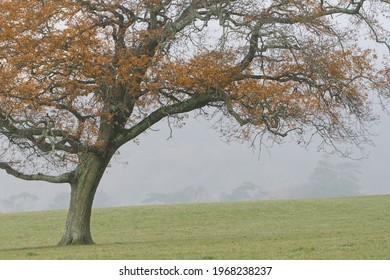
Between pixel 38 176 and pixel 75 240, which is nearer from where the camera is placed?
pixel 75 240

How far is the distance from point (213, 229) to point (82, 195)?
18.9 metres

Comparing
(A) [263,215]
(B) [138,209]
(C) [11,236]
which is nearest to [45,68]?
(C) [11,236]

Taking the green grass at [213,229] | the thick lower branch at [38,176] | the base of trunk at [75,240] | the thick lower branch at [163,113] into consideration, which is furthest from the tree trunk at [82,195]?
the thick lower branch at [163,113]

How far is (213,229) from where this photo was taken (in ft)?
178

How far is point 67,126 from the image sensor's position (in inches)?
1425

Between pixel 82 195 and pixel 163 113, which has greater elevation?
pixel 163 113

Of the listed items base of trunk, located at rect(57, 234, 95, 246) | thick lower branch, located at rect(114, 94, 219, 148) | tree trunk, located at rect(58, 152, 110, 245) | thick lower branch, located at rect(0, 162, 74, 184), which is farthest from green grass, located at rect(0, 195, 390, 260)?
thick lower branch, located at rect(114, 94, 219, 148)

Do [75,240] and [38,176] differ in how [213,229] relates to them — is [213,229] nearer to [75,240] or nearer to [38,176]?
[75,240]

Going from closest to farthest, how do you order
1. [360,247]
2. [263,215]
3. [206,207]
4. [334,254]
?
[334,254]
[360,247]
[263,215]
[206,207]

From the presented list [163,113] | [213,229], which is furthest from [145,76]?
[213,229]

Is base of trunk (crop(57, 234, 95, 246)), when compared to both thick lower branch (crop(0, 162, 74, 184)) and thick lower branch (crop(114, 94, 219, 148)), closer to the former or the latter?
thick lower branch (crop(0, 162, 74, 184))

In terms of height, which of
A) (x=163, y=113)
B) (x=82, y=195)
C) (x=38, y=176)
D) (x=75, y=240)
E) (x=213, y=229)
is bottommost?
(x=75, y=240)

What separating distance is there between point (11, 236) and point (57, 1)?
25.3 metres

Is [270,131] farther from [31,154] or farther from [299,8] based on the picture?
[31,154]
